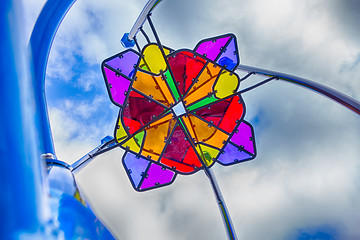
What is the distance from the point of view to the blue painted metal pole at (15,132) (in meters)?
0.75

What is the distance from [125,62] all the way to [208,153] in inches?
101

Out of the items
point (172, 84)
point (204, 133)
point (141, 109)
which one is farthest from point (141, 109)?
point (204, 133)

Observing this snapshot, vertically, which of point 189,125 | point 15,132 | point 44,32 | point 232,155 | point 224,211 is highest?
point 44,32

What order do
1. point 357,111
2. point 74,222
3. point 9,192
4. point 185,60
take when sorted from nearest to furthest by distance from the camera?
point 9,192 < point 74,222 < point 357,111 < point 185,60

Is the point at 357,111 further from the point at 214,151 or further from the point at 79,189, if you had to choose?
the point at 79,189

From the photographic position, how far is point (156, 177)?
18.7 feet

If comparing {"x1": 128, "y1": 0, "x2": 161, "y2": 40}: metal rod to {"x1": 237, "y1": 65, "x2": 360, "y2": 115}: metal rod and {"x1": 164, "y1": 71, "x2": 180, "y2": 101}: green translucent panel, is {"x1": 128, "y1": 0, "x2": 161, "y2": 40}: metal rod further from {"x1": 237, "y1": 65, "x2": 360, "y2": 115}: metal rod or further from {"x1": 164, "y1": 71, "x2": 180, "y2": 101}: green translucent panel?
{"x1": 237, "y1": 65, "x2": 360, "y2": 115}: metal rod

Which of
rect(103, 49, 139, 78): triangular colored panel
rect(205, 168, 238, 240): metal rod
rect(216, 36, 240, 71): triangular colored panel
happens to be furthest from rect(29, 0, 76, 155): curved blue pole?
rect(205, 168, 238, 240): metal rod

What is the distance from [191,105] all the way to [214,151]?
1162 millimetres

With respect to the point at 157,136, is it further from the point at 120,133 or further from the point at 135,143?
the point at 120,133

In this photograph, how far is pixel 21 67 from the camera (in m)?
0.78

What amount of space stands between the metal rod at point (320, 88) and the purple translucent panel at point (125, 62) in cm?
287

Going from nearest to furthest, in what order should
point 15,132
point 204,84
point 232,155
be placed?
point 15,132 → point 204,84 → point 232,155

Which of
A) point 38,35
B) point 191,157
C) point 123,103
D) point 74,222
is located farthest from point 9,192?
point 38,35
